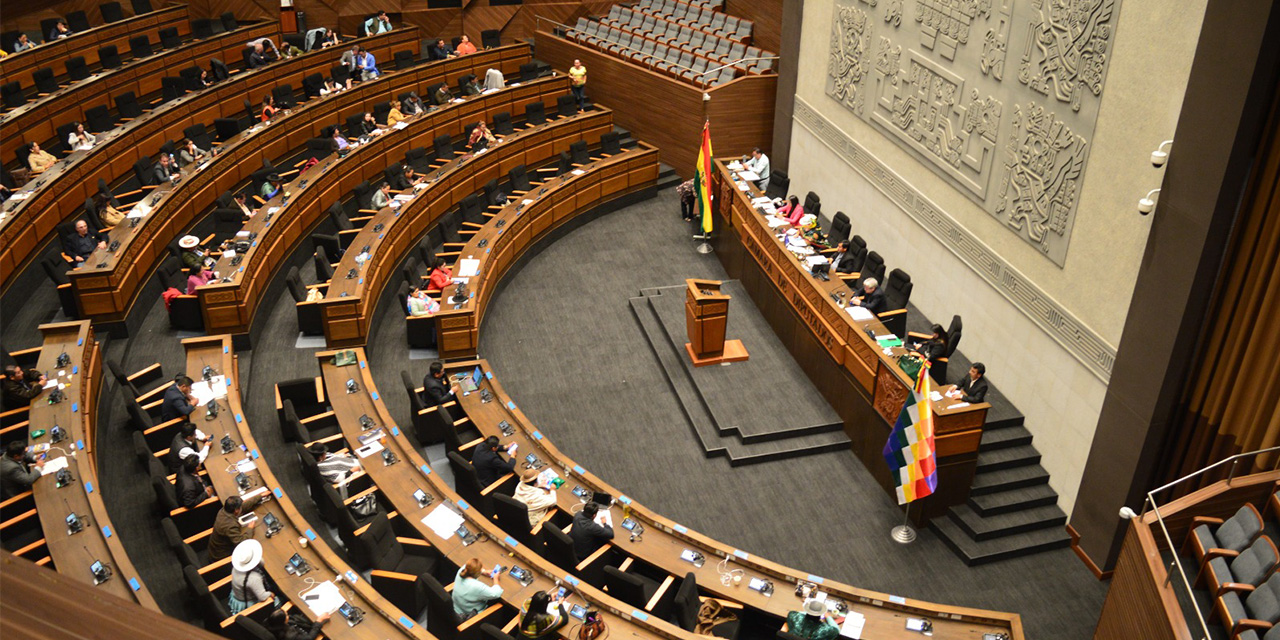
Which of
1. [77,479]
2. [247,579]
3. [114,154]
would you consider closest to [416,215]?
[114,154]

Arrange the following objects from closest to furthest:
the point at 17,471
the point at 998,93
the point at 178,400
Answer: the point at 17,471, the point at 178,400, the point at 998,93

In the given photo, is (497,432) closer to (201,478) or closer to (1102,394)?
(201,478)

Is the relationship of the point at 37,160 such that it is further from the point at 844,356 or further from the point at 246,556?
the point at 844,356

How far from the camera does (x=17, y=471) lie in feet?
23.6

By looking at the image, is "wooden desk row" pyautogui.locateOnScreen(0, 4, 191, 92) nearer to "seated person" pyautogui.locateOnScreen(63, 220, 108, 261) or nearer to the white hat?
"seated person" pyautogui.locateOnScreen(63, 220, 108, 261)

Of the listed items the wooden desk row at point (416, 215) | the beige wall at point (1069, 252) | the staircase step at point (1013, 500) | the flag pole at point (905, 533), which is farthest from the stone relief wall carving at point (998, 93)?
the wooden desk row at point (416, 215)

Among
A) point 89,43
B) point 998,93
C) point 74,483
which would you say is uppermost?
point 998,93

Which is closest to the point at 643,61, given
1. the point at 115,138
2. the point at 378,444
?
the point at 115,138

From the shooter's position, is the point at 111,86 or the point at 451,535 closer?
the point at 451,535

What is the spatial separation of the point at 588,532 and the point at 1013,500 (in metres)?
3.91

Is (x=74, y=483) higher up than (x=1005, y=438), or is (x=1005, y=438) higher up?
(x=74, y=483)

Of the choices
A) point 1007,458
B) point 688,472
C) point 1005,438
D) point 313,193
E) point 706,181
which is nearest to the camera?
point 1007,458

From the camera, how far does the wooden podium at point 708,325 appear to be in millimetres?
10273

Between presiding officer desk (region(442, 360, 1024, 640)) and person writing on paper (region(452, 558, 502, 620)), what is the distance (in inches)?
35.7
